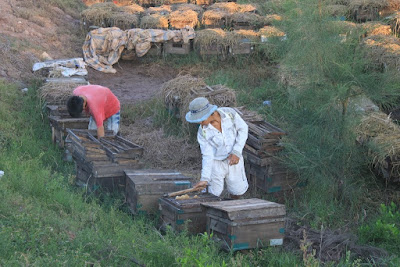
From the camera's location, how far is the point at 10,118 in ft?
35.0

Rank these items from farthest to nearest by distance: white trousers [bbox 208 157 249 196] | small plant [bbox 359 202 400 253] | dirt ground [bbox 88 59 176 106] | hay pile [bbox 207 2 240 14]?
hay pile [bbox 207 2 240 14] → dirt ground [bbox 88 59 176 106] → white trousers [bbox 208 157 249 196] → small plant [bbox 359 202 400 253]

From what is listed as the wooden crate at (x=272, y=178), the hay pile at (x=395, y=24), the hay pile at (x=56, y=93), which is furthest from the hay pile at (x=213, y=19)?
the wooden crate at (x=272, y=178)

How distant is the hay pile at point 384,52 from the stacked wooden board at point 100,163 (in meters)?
3.98

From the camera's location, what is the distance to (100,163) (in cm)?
777

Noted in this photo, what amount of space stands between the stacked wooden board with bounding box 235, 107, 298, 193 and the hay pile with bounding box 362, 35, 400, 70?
197cm

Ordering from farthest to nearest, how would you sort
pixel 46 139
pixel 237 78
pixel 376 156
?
1. pixel 237 78
2. pixel 46 139
3. pixel 376 156

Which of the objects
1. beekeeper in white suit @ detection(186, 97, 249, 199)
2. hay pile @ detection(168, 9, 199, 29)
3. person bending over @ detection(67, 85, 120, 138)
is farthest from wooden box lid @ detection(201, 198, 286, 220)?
hay pile @ detection(168, 9, 199, 29)

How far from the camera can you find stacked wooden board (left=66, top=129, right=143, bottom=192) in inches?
304

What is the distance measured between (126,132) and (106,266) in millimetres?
6025

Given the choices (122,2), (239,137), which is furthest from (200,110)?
(122,2)

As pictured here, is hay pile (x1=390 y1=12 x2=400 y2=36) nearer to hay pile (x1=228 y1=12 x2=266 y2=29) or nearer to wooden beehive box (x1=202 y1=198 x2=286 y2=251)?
hay pile (x1=228 y1=12 x2=266 y2=29)

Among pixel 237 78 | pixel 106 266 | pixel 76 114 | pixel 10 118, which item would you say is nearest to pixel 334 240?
pixel 106 266

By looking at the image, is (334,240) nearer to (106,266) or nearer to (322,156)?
(322,156)

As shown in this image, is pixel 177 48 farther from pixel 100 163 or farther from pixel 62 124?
pixel 100 163
